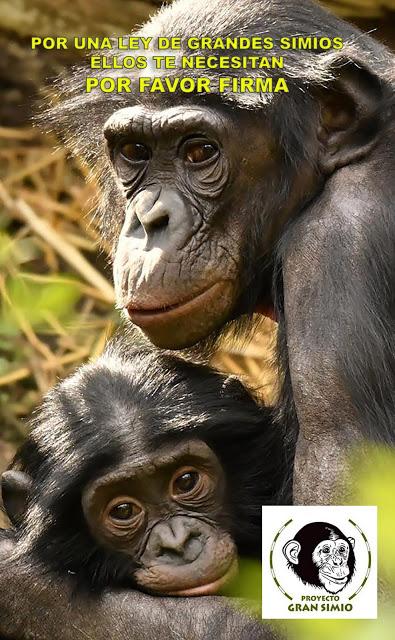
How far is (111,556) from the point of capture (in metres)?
5.55

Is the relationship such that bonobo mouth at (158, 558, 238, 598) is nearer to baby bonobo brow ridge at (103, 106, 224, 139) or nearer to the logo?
the logo

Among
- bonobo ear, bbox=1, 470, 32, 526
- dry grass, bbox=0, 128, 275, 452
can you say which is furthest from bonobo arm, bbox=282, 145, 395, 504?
dry grass, bbox=0, 128, 275, 452

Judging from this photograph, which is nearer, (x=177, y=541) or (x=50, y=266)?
(x=177, y=541)

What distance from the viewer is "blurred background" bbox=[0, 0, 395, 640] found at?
28.9ft

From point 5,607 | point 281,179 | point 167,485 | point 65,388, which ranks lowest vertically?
point 5,607

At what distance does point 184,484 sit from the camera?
549cm

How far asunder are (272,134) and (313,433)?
1.33m

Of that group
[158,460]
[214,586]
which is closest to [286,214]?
[158,460]

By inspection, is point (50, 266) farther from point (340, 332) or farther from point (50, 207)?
point (340, 332)

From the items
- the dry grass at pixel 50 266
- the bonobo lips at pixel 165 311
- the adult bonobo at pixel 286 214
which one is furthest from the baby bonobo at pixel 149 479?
the dry grass at pixel 50 266

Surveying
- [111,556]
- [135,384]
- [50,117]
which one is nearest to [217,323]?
[135,384]

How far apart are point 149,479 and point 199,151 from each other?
4.67ft

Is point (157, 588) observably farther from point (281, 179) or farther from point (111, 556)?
point (281, 179)

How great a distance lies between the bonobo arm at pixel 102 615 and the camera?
523 centimetres
